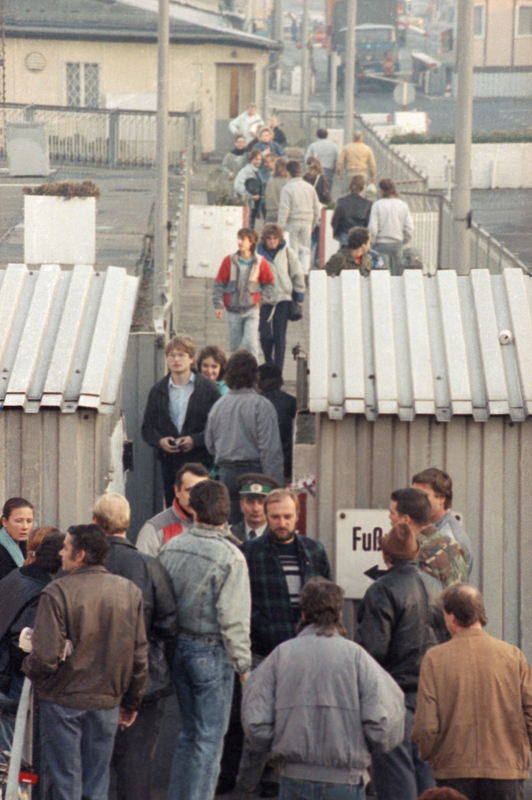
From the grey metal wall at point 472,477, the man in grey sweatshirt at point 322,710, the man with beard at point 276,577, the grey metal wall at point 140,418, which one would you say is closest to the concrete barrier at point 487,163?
the grey metal wall at point 140,418

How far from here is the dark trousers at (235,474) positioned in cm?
896

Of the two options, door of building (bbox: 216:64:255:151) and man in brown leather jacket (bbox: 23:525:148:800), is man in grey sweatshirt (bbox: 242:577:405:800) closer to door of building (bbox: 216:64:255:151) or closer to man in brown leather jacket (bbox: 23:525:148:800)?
man in brown leather jacket (bbox: 23:525:148:800)

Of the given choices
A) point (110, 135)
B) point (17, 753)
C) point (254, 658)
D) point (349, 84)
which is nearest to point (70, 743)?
point (17, 753)

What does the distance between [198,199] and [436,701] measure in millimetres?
22443

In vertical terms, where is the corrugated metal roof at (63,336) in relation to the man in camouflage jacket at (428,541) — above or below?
above

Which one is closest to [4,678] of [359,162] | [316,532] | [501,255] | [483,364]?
[316,532]

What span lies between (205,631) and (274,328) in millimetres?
7302

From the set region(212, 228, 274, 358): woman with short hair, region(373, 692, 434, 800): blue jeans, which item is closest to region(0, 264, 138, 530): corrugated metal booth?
region(373, 692, 434, 800): blue jeans

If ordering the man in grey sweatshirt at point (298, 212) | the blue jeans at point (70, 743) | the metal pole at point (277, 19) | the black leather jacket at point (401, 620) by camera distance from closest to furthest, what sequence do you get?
the blue jeans at point (70, 743) → the black leather jacket at point (401, 620) → the man in grey sweatshirt at point (298, 212) → the metal pole at point (277, 19)

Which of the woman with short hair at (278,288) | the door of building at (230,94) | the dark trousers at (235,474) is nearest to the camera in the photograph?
the dark trousers at (235,474)

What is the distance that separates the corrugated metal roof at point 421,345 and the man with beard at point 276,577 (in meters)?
0.86

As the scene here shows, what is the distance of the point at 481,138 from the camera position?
3497 cm

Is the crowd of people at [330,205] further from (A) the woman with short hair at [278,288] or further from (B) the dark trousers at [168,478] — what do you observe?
(B) the dark trousers at [168,478]

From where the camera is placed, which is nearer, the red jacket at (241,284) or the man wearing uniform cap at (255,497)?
the man wearing uniform cap at (255,497)
